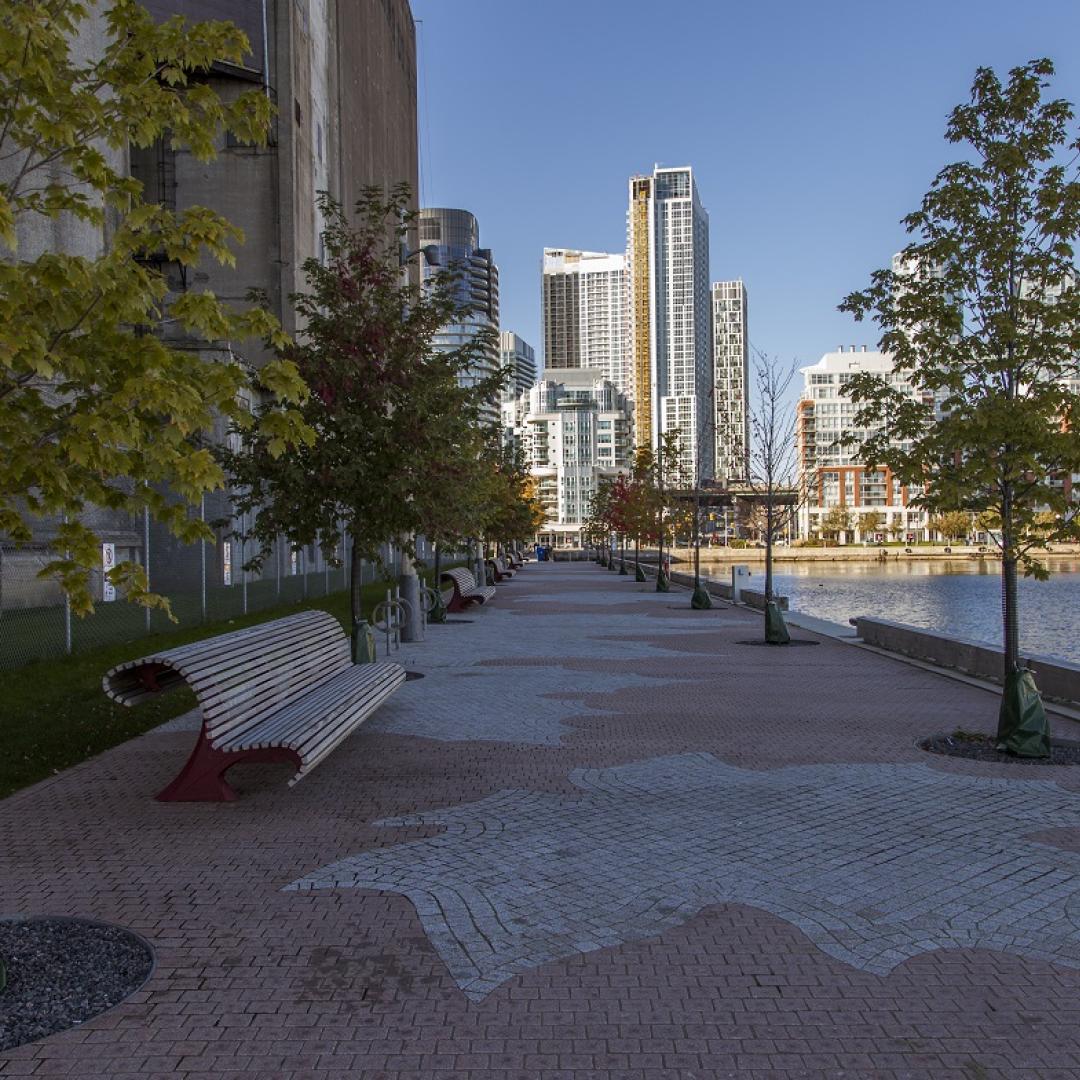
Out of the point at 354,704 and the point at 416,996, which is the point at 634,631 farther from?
the point at 416,996

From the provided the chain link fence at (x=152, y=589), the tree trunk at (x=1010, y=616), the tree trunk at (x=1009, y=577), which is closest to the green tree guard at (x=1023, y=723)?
the tree trunk at (x=1009, y=577)

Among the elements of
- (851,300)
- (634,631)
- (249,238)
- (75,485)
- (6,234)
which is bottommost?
(634,631)

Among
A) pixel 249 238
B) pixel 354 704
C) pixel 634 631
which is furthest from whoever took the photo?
pixel 249 238

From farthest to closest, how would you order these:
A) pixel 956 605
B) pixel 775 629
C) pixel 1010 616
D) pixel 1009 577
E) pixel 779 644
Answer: pixel 956 605, pixel 775 629, pixel 779 644, pixel 1009 577, pixel 1010 616

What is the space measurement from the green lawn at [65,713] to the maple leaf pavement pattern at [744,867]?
355 centimetres

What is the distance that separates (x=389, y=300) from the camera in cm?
1359

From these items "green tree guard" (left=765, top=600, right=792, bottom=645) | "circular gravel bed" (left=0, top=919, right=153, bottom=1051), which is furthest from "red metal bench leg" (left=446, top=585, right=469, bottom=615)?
"circular gravel bed" (left=0, top=919, right=153, bottom=1051)

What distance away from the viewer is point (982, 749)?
888 centimetres

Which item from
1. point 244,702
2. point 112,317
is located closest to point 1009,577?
point 244,702

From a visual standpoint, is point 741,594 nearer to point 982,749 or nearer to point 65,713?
point 982,749

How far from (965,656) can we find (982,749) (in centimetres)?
521

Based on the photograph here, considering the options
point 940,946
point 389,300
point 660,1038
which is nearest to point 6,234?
point 660,1038

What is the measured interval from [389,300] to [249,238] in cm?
3060

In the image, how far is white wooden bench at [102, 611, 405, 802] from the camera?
22.2 feet
